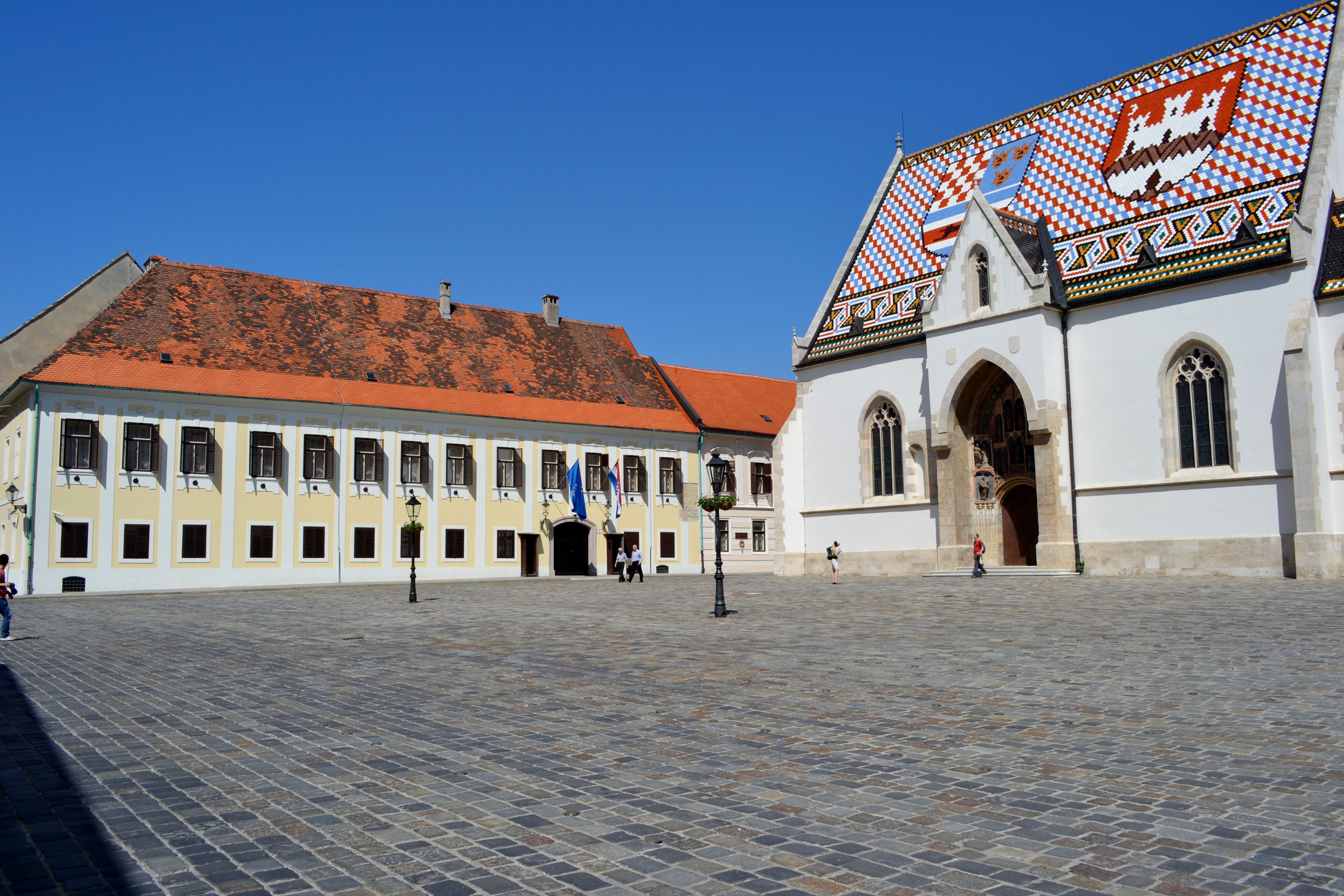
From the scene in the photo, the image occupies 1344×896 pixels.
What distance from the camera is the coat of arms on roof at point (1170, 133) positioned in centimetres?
3030

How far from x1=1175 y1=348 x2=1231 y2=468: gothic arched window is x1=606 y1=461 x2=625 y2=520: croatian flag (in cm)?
2421

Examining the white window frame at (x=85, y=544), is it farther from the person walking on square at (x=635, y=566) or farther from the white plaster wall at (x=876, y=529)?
the white plaster wall at (x=876, y=529)

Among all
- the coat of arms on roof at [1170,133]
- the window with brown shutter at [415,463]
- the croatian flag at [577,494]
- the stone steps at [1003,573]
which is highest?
the coat of arms on roof at [1170,133]

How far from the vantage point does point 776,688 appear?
9.66 m

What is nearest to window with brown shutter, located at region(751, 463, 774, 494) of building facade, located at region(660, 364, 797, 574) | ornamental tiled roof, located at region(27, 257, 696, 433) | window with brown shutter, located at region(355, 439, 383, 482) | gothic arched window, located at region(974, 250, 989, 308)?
building facade, located at region(660, 364, 797, 574)

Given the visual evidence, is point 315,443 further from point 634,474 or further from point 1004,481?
point 1004,481

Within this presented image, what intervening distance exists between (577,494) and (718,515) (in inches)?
973

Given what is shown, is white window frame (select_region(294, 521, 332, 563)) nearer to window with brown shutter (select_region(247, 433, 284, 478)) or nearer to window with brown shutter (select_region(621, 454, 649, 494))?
window with brown shutter (select_region(247, 433, 284, 478))

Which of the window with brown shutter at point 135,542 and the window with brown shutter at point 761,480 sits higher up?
the window with brown shutter at point 761,480

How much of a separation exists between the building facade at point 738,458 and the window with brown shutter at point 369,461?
1534 cm

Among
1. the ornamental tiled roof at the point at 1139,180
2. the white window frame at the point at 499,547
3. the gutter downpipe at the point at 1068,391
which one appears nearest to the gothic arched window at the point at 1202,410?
the ornamental tiled roof at the point at 1139,180

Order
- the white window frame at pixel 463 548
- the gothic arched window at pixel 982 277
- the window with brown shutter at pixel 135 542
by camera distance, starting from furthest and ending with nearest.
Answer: the white window frame at pixel 463 548, the window with brown shutter at pixel 135 542, the gothic arched window at pixel 982 277

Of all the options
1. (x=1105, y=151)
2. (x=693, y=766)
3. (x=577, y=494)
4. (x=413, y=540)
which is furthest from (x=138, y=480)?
(x=693, y=766)

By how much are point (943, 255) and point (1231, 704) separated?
30216mm
